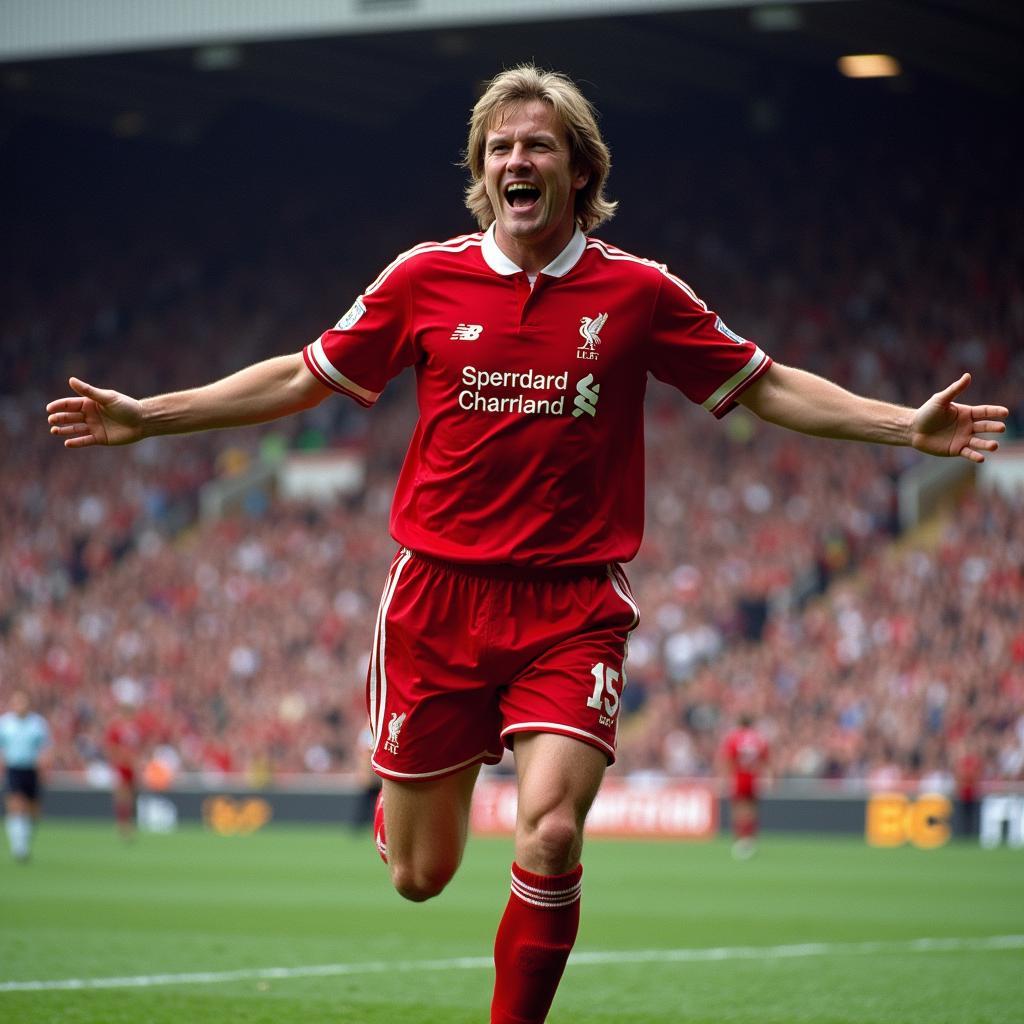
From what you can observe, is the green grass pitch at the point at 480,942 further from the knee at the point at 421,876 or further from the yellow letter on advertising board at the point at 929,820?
the yellow letter on advertising board at the point at 929,820

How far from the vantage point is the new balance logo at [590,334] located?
6.10 m

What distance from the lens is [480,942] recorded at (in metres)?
12.2

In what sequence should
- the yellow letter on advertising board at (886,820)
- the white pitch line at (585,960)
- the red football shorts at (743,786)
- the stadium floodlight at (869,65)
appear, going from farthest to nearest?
1. the stadium floodlight at (869,65)
2. the yellow letter on advertising board at (886,820)
3. the red football shorts at (743,786)
4. the white pitch line at (585,960)

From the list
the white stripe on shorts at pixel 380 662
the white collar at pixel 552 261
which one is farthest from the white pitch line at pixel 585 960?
the white collar at pixel 552 261

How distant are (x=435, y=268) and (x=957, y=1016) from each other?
412 centimetres

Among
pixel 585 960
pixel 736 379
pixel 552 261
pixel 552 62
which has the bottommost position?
pixel 585 960

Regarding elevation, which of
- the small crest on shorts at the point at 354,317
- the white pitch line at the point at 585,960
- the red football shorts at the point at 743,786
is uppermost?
the small crest on shorts at the point at 354,317

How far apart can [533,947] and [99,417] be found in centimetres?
213

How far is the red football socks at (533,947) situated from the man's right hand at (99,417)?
1817mm

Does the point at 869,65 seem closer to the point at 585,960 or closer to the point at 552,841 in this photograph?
the point at 585,960

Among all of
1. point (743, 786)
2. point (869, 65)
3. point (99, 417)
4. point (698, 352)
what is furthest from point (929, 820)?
point (99, 417)

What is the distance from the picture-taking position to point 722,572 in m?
32.3

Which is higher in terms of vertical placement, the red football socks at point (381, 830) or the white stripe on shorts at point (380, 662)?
the white stripe on shorts at point (380, 662)

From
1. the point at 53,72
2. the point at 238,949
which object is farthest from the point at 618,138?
the point at 238,949
